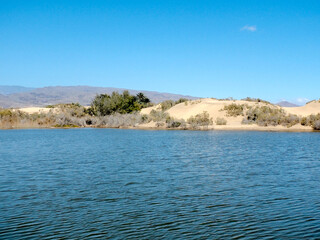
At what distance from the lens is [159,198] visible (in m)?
13.0

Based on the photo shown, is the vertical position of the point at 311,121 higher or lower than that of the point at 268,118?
lower

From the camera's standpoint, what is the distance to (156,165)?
20.0 meters

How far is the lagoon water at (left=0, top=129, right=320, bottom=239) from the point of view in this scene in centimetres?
988

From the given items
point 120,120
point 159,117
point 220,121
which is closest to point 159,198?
point 220,121

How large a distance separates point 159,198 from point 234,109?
182 ft

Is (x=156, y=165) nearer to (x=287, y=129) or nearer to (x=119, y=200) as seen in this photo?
(x=119, y=200)

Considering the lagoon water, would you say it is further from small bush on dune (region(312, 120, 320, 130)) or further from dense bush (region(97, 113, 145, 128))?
dense bush (region(97, 113, 145, 128))

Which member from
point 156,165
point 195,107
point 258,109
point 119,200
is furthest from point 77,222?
point 195,107

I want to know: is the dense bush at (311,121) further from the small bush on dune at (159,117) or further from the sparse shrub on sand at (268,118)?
the small bush on dune at (159,117)

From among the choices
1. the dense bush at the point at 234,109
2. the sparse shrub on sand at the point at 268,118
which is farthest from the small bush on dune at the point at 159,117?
the sparse shrub on sand at the point at 268,118

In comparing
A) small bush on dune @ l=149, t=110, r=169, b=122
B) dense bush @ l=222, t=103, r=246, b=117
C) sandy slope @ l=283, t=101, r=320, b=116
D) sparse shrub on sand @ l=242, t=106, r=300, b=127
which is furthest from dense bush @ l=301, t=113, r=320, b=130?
small bush on dune @ l=149, t=110, r=169, b=122

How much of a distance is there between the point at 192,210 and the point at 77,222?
3.48 meters

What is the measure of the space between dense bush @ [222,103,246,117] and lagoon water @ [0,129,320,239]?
42.2m

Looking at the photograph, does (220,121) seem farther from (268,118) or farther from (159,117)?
(159,117)
